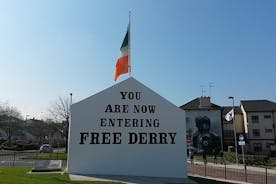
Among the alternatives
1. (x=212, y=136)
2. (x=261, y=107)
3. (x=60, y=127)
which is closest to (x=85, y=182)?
(x=60, y=127)

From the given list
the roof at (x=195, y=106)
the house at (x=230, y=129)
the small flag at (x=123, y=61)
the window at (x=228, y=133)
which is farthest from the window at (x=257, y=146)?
the small flag at (x=123, y=61)

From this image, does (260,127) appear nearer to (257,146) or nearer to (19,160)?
(257,146)

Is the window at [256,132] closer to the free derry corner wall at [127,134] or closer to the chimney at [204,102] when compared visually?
the chimney at [204,102]

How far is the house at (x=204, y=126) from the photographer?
218 ft

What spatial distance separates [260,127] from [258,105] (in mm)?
4815

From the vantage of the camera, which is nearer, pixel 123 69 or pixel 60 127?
pixel 123 69

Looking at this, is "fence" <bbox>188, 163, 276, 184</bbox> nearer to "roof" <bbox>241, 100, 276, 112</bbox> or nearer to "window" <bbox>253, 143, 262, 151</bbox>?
"window" <bbox>253, 143, 262, 151</bbox>

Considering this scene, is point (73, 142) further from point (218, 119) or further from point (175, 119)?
point (218, 119)

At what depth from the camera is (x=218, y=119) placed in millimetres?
67875

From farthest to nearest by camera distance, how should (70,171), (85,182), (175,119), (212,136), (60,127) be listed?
(212,136)
(60,127)
(175,119)
(70,171)
(85,182)

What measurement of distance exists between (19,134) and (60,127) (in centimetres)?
5129

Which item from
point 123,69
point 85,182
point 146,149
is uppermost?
point 123,69

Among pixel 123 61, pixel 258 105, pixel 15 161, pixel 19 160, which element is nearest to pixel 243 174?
pixel 123 61

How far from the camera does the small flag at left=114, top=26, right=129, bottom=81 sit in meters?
25.8
